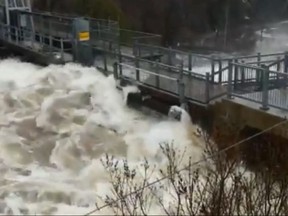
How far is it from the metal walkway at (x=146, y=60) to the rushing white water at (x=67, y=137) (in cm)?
71

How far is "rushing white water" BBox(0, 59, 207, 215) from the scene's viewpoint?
1109cm

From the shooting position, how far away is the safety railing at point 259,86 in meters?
12.1

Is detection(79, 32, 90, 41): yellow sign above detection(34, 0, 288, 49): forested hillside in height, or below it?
above

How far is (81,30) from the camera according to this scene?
63.7 feet

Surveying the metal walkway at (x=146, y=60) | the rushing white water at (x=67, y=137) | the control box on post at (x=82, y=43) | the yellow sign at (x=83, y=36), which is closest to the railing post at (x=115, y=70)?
the metal walkway at (x=146, y=60)

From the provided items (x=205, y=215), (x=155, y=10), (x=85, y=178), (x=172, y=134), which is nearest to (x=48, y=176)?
(x=85, y=178)

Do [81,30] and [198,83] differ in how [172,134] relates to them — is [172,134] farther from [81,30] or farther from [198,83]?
[81,30]

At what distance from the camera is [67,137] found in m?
14.5

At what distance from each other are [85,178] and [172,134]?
268cm

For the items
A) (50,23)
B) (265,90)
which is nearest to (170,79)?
(265,90)

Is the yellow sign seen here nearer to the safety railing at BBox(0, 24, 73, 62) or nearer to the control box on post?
the control box on post

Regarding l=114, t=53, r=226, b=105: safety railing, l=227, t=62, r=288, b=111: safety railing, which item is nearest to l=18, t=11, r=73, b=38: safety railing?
l=114, t=53, r=226, b=105: safety railing

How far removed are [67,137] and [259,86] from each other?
479 cm

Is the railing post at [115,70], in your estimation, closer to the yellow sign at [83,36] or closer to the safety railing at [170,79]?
the safety railing at [170,79]
